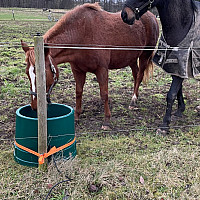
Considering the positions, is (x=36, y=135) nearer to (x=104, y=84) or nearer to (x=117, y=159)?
(x=117, y=159)

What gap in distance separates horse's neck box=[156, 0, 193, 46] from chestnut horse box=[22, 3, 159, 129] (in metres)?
0.46

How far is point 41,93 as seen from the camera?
245 cm

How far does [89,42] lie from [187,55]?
1452 mm

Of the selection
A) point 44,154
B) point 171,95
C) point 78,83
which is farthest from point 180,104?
point 44,154

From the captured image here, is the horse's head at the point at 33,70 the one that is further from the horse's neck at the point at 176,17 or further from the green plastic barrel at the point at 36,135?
the horse's neck at the point at 176,17

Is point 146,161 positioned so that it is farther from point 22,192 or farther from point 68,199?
point 22,192

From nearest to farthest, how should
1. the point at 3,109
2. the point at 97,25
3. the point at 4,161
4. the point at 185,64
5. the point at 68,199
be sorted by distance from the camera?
1. the point at 68,199
2. the point at 4,161
3. the point at 185,64
4. the point at 97,25
5. the point at 3,109

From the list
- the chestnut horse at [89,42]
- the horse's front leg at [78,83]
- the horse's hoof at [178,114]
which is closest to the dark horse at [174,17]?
the chestnut horse at [89,42]

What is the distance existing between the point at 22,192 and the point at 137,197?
1.15 meters

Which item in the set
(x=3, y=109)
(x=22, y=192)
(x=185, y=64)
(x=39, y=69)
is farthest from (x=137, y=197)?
(x=3, y=109)

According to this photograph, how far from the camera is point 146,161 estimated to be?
2857 millimetres

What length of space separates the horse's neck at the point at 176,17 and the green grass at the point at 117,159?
4.58 ft

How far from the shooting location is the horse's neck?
329cm

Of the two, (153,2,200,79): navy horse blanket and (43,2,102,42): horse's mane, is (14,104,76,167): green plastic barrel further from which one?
(153,2,200,79): navy horse blanket
